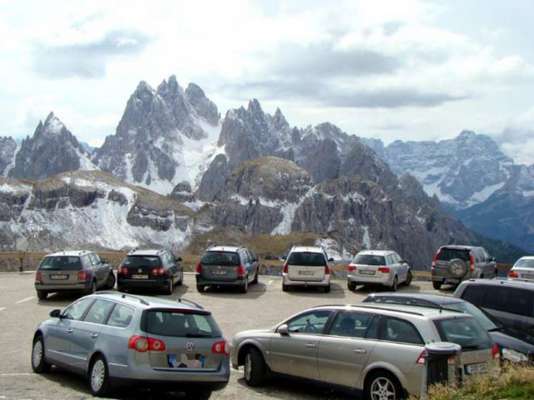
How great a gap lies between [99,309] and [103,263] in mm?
16939

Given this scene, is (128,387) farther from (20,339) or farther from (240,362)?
(20,339)

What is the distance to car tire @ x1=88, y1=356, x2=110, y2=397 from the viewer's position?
11.9 meters

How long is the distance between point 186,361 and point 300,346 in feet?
7.22

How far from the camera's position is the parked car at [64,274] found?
26344 millimetres

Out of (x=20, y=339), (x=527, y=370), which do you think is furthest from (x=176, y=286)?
(x=527, y=370)

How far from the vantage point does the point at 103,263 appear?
29656 millimetres

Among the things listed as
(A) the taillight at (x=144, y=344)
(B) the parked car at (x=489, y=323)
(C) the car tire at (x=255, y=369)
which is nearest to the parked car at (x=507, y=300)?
(B) the parked car at (x=489, y=323)

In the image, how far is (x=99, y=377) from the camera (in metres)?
12.1

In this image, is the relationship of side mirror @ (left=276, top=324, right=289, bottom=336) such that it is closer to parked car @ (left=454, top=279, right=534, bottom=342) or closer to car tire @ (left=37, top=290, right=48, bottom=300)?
parked car @ (left=454, top=279, right=534, bottom=342)

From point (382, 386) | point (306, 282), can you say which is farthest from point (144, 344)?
point (306, 282)

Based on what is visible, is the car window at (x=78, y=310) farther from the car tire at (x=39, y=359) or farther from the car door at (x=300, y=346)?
the car door at (x=300, y=346)

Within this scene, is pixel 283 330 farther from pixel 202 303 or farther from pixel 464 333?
pixel 202 303

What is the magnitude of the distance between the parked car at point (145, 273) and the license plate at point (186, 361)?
1614cm

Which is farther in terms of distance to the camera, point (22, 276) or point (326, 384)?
point (22, 276)
